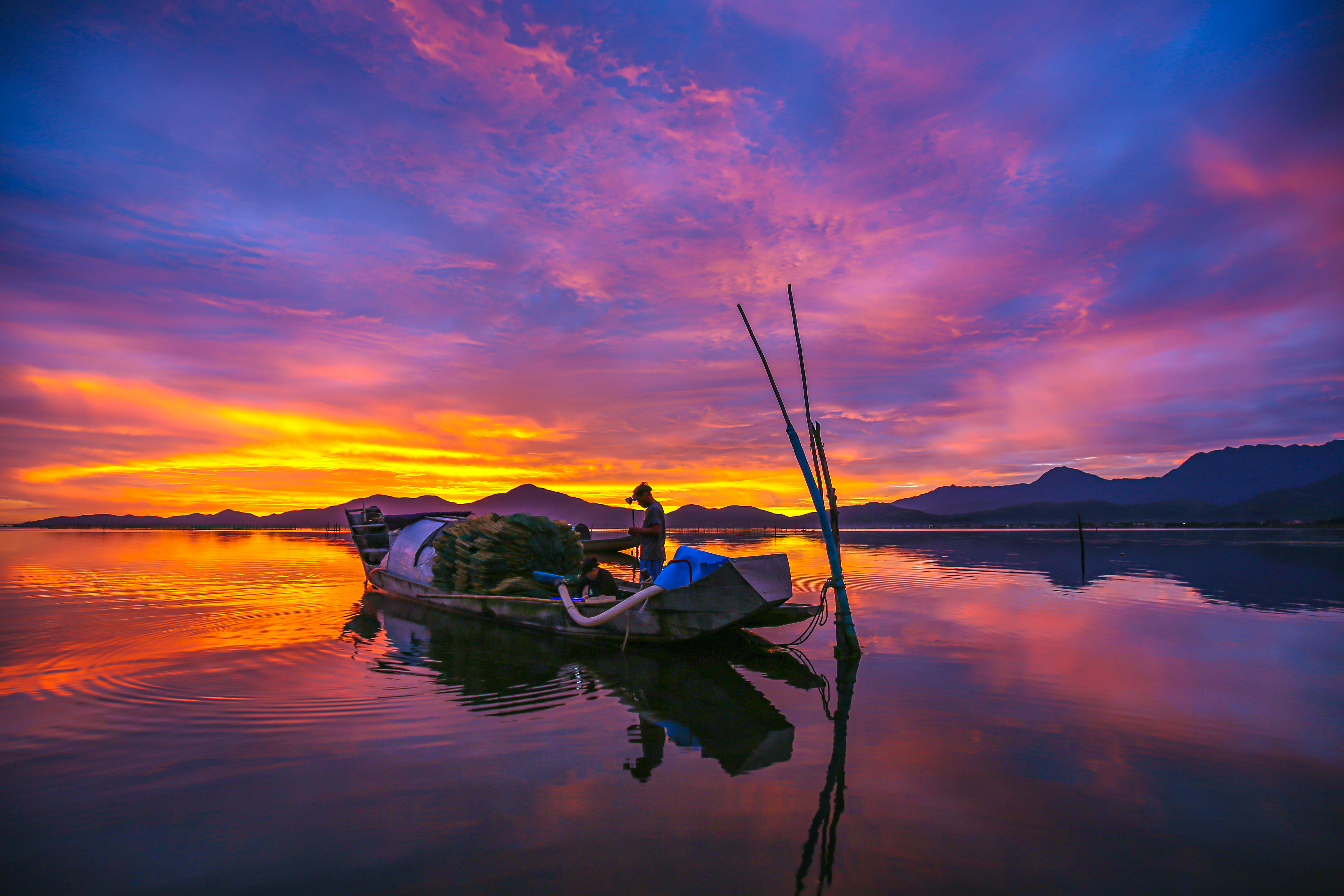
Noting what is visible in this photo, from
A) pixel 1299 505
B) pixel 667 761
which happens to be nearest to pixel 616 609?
pixel 667 761

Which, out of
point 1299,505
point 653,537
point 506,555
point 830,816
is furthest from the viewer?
point 1299,505

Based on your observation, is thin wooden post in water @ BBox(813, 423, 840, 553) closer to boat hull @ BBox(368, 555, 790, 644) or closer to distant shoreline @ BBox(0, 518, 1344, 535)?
boat hull @ BBox(368, 555, 790, 644)

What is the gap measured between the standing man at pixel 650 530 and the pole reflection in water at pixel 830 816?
5829mm

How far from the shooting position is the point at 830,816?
14.9ft

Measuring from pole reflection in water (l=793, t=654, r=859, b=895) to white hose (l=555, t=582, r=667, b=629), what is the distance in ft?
11.8

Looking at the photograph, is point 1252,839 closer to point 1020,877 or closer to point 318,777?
point 1020,877

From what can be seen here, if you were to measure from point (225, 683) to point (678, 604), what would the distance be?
7.08 meters

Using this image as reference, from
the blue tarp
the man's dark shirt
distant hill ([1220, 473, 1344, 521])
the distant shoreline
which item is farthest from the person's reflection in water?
distant hill ([1220, 473, 1344, 521])

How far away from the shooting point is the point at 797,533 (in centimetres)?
9538

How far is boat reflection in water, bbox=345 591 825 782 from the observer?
6227 mm

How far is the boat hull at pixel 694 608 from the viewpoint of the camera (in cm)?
937

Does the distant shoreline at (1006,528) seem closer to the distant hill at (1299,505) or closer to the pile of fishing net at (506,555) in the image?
the distant hill at (1299,505)

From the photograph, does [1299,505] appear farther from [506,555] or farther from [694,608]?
[506,555]

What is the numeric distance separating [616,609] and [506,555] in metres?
5.27
